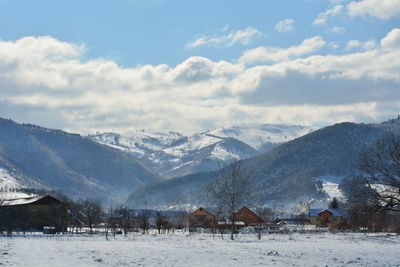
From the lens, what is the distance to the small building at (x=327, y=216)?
140438mm

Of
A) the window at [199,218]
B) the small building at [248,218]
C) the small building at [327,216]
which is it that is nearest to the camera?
the small building at [248,218]

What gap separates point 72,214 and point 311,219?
76922mm

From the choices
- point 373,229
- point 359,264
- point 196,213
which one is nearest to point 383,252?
point 359,264

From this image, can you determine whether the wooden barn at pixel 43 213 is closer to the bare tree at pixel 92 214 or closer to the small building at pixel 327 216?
the bare tree at pixel 92 214

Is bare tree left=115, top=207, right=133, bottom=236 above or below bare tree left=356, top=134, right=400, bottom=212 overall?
below

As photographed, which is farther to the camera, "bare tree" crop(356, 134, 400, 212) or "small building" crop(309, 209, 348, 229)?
"small building" crop(309, 209, 348, 229)

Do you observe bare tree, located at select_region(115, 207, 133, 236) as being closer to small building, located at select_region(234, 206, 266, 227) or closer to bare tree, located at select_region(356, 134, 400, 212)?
bare tree, located at select_region(356, 134, 400, 212)

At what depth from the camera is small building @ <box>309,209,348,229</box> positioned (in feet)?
461

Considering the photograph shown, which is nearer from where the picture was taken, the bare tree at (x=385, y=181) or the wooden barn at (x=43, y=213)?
the bare tree at (x=385, y=181)

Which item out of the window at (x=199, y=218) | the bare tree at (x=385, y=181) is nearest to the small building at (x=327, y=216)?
the window at (x=199, y=218)

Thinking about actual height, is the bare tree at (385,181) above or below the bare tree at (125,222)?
above

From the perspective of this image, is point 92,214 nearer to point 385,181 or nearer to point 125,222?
point 125,222

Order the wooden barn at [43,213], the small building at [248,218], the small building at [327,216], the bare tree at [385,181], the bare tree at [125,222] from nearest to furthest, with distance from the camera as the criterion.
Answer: the bare tree at [385,181] < the bare tree at [125,222] < the wooden barn at [43,213] < the small building at [248,218] < the small building at [327,216]

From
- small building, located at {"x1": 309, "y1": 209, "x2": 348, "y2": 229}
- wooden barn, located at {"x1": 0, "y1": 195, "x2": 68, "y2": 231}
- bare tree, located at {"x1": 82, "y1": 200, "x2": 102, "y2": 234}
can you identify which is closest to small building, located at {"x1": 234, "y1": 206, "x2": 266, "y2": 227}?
small building, located at {"x1": 309, "y1": 209, "x2": 348, "y2": 229}
